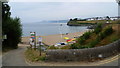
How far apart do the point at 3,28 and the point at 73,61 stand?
17.5 metres

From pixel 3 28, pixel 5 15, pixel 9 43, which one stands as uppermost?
pixel 5 15

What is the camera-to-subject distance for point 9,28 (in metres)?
30.9

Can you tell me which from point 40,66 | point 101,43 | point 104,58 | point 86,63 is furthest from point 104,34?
point 40,66

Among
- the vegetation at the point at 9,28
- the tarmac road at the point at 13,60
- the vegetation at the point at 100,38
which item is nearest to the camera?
the tarmac road at the point at 13,60

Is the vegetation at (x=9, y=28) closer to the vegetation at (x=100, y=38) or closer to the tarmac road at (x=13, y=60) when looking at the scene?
the tarmac road at (x=13, y=60)

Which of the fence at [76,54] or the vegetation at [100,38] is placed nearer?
the fence at [76,54]

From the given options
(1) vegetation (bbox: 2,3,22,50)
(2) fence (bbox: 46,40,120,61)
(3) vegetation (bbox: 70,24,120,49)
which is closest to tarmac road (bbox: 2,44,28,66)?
(2) fence (bbox: 46,40,120,61)

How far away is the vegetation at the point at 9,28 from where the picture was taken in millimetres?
29341

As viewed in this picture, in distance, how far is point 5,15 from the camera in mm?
29688

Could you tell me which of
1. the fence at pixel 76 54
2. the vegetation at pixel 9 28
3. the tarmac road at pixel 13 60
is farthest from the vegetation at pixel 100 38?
the vegetation at pixel 9 28

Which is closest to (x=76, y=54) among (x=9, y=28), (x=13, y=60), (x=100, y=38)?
(x=100, y=38)

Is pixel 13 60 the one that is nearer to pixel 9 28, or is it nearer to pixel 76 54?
pixel 76 54

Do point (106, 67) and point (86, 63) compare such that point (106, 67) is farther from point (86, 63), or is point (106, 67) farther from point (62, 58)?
point (62, 58)

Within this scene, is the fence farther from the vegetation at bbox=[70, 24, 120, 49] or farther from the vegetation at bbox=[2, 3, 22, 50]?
the vegetation at bbox=[2, 3, 22, 50]
